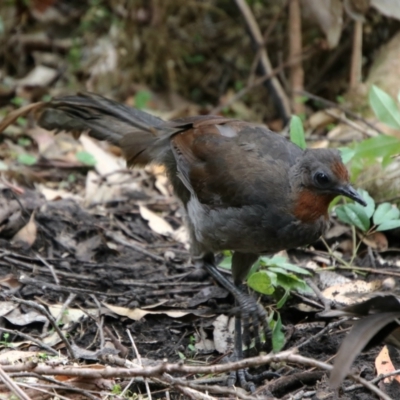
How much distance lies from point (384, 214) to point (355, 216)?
180 millimetres

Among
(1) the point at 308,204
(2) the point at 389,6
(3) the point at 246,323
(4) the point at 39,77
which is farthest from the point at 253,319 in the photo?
(4) the point at 39,77

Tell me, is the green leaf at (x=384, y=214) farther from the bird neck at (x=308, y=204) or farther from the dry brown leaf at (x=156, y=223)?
the dry brown leaf at (x=156, y=223)

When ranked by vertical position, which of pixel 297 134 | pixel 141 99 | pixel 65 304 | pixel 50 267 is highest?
pixel 297 134

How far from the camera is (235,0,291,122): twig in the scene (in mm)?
6988

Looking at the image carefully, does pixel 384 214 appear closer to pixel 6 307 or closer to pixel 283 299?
pixel 283 299

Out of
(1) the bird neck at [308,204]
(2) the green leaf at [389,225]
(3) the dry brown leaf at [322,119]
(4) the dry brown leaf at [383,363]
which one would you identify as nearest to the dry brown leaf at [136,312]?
(1) the bird neck at [308,204]

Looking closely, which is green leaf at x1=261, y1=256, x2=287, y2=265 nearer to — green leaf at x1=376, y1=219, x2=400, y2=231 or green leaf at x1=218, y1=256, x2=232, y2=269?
green leaf at x1=218, y1=256, x2=232, y2=269

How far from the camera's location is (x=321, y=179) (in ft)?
11.9

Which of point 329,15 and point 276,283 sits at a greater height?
point 329,15

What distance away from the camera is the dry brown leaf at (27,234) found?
462 cm

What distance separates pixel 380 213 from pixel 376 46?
333 cm

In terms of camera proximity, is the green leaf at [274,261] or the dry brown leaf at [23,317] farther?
the green leaf at [274,261]

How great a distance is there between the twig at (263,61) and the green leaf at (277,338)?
3.59 metres

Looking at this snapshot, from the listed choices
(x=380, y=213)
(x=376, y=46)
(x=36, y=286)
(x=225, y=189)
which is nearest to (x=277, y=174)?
(x=225, y=189)
